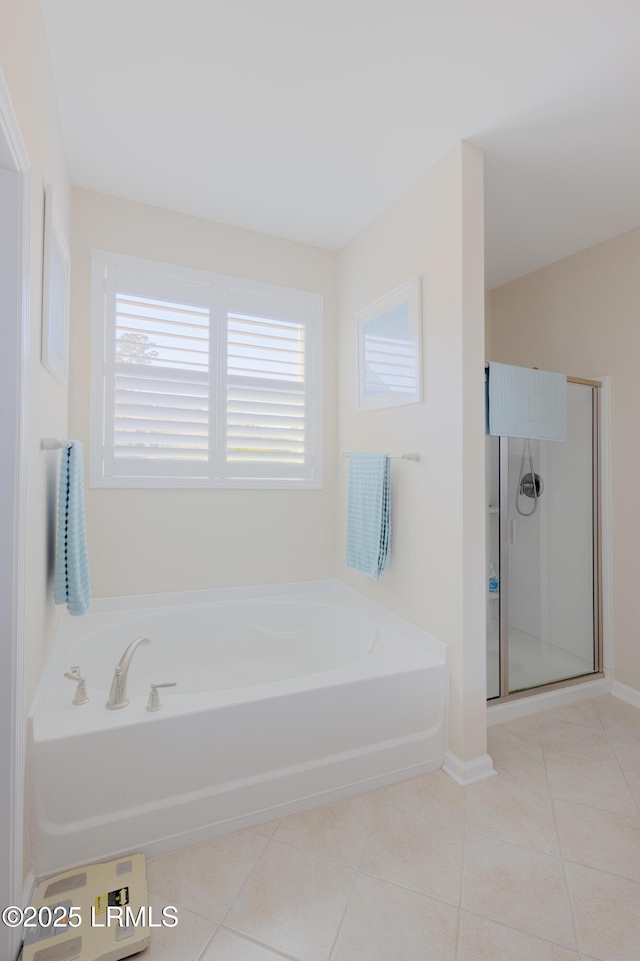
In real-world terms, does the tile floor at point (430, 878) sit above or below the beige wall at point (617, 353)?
below

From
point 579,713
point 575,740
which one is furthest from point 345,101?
point 579,713

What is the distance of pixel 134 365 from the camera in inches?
97.8

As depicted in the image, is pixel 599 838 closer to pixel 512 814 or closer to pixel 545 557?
pixel 512 814

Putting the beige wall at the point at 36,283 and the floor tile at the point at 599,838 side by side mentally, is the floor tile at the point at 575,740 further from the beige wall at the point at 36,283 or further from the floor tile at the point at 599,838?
the beige wall at the point at 36,283

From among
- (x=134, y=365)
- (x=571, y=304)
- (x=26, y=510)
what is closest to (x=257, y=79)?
(x=134, y=365)

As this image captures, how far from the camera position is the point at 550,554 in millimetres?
2686

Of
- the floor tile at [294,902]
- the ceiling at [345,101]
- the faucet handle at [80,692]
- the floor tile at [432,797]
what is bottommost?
the floor tile at [294,902]

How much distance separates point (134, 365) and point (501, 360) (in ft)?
8.33

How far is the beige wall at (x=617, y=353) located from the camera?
102 inches

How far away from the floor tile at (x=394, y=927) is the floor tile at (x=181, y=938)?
36cm

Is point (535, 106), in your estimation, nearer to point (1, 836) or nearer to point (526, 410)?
point (526, 410)

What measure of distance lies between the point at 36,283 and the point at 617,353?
9.36ft

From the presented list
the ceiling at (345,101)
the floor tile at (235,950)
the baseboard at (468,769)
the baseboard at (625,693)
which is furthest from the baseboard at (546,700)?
the ceiling at (345,101)

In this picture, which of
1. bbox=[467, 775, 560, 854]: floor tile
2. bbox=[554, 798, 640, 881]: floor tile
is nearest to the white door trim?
bbox=[467, 775, 560, 854]: floor tile
